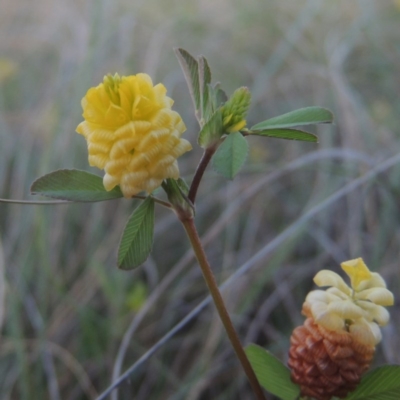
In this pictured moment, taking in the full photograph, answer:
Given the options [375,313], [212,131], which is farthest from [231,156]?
[375,313]

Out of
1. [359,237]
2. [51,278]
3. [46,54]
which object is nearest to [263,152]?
[359,237]

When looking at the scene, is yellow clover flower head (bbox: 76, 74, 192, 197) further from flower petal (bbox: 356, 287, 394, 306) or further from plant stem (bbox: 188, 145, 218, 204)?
flower petal (bbox: 356, 287, 394, 306)

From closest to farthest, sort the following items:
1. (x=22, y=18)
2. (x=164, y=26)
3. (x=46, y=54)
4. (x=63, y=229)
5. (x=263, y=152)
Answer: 1. (x=63, y=229)
2. (x=263, y=152)
3. (x=164, y=26)
4. (x=46, y=54)
5. (x=22, y=18)

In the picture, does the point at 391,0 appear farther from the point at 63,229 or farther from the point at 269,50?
the point at 63,229

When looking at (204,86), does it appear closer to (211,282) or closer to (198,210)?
(211,282)

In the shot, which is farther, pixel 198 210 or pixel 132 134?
pixel 198 210

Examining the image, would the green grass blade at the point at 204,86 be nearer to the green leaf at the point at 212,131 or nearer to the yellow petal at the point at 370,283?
the green leaf at the point at 212,131

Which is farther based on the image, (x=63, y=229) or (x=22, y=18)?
(x=22, y=18)
